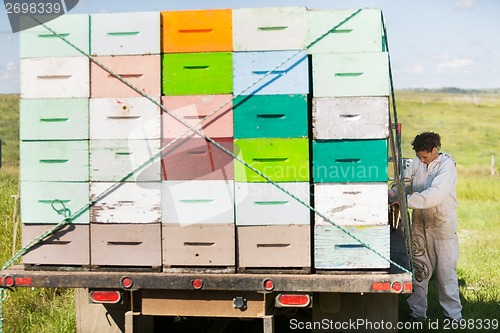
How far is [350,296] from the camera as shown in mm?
6180

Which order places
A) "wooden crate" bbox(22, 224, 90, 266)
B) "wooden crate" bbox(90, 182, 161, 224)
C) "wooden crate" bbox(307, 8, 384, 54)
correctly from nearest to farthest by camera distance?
"wooden crate" bbox(307, 8, 384, 54) < "wooden crate" bbox(90, 182, 161, 224) < "wooden crate" bbox(22, 224, 90, 266)

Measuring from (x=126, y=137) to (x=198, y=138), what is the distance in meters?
0.54

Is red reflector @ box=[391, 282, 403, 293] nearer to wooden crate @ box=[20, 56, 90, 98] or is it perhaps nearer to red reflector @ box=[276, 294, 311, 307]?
red reflector @ box=[276, 294, 311, 307]

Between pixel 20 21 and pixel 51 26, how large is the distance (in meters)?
0.29

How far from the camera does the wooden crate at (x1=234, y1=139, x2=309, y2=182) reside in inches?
213

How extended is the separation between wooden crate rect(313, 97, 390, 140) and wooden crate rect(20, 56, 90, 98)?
68.1 inches

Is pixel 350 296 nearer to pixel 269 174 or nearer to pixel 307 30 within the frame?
pixel 269 174

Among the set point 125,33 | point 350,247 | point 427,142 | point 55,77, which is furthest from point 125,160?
point 427,142

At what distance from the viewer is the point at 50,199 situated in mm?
5719

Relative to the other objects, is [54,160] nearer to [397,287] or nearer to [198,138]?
[198,138]

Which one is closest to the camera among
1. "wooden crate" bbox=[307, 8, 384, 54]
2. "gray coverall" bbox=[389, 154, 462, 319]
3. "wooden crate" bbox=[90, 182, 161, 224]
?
"wooden crate" bbox=[307, 8, 384, 54]

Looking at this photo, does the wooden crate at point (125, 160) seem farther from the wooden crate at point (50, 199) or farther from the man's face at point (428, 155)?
the man's face at point (428, 155)

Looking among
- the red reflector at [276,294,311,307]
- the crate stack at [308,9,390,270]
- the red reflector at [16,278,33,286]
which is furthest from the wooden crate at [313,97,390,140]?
the red reflector at [16,278,33,286]

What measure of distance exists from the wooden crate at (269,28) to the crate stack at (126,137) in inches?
23.9
